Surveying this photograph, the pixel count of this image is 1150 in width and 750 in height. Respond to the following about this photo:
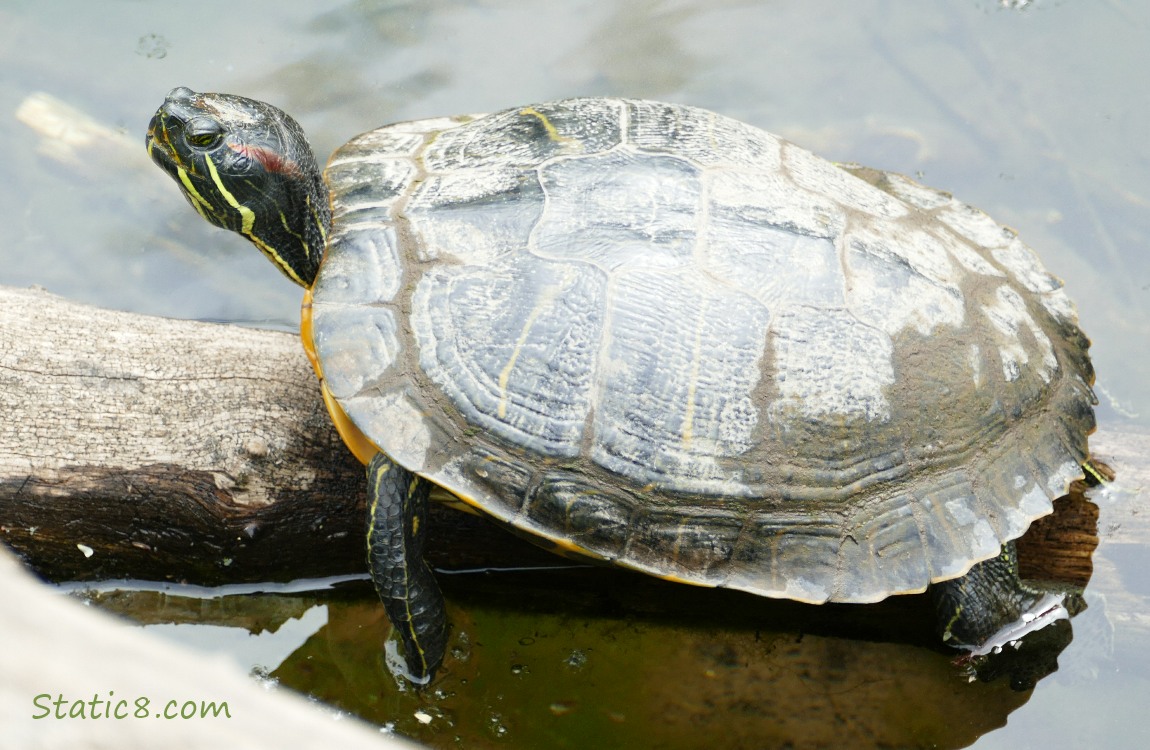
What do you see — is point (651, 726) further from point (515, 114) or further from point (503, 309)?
point (515, 114)

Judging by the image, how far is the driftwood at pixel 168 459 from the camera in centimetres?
374

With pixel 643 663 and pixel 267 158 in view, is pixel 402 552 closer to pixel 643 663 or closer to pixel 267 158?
pixel 643 663

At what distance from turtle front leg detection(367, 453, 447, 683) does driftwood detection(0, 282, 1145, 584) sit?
0.39 meters

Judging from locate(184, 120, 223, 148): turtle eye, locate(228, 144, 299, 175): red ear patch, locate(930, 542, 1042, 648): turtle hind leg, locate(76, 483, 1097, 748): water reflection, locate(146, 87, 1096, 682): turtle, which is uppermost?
locate(184, 120, 223, 148): turtle eye

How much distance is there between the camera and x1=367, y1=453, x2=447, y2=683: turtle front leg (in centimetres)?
364

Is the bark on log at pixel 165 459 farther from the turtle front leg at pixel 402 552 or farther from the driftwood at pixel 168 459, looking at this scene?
the turtle front leg at pixel 402 552

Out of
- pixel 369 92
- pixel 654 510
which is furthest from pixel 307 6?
pixel 654 510

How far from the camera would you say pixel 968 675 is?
426cm

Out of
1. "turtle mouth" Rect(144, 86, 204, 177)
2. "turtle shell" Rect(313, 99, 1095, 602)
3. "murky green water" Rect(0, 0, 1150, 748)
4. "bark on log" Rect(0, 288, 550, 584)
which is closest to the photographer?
"turtle shell" Rect(313, 99, 1095, 602)

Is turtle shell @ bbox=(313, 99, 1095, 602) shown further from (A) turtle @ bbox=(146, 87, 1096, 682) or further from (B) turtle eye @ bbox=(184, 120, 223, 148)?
(B) turtle eye @ bbox=(184, 120, 223, 148)

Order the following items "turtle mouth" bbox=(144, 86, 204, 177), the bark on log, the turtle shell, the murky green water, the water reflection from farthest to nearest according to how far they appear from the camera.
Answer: the murky green water < the water reflection < "turtle mouth" bbox=(144, 86, 204, 177) < the bark on log < the turtle shell

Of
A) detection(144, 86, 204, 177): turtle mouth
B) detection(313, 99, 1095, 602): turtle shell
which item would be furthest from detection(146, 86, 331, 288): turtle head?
detection(313, 99, 1095, 602): turtle shell

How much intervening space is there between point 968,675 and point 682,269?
234cm

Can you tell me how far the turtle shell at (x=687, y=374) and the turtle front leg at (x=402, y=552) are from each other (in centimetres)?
20
